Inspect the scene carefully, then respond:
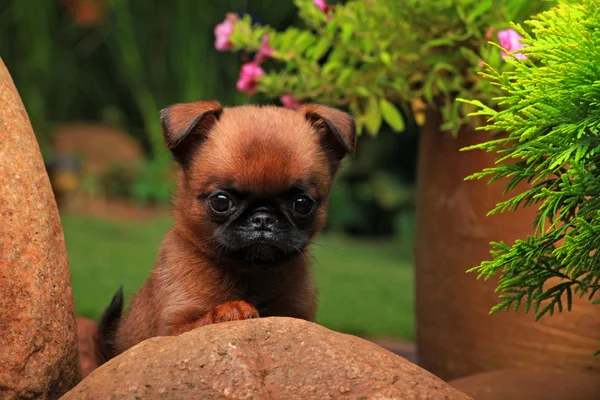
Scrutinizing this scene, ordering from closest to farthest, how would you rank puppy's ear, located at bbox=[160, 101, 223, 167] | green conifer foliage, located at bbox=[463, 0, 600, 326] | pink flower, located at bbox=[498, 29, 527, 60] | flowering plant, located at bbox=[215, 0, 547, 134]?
green conifer foliage, located at bbox=[463, 0, 600, 326], puppy's ear, located at bbox=[160, 101, 223, 167], pink flower, located at bbox=[498, 29, 527, 60], flowering plant, located at bbox=[215, 0, 547, 134]

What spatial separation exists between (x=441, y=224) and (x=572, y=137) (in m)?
1.97

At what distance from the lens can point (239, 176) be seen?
363 centimetres

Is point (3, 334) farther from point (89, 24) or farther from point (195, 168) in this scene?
point (89, 24)

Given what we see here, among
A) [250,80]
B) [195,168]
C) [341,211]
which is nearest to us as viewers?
[195,168]

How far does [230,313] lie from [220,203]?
0.49 meters

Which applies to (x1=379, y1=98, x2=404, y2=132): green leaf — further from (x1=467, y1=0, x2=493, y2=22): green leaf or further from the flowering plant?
(x1=467, y1=0, x2=493, y2=22): green leaf

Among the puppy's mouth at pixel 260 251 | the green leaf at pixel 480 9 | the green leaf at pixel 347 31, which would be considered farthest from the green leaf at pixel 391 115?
the puppy's mouth at pixel 260 251

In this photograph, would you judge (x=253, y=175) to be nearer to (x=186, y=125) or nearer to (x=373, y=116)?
(x=186, y=125)

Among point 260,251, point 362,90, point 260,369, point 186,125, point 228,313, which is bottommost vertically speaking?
point 260,369

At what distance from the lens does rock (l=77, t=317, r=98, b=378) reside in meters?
4.60

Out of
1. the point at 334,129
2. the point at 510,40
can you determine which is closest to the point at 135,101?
the point at 510,40

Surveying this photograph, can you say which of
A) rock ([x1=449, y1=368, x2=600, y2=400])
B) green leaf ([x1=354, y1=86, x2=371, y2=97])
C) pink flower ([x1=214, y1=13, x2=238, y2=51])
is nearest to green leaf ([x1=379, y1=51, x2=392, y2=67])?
green leaf ([x1=354, y1=86, x2=371, y2=97])

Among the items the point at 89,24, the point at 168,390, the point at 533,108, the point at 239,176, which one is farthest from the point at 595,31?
the point at 89,24

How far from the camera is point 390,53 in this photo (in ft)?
17.6
